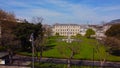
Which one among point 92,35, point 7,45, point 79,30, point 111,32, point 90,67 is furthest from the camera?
point 79,30

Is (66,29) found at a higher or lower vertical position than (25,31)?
higher

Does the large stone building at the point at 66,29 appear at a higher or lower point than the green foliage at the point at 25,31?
higher

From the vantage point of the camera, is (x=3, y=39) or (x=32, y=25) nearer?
(x=3, y=39)

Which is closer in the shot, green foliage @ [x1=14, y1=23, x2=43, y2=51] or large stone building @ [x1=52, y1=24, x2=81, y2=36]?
green foliage @ [x1=14, y1=23, x2=43, y2=51]

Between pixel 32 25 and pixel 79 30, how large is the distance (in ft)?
238

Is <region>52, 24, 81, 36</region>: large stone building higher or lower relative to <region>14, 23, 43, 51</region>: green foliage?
higher

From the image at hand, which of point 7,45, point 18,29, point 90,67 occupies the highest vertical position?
point 18,29

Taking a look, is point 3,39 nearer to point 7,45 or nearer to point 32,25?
point 7,45

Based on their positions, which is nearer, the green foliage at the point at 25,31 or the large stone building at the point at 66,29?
the green foliage at the point at 25,31

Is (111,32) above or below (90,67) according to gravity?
above

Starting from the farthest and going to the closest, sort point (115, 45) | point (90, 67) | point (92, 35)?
point (92, 35)
point (115, 45)
point (90, 67)

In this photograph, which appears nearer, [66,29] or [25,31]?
[25,31]

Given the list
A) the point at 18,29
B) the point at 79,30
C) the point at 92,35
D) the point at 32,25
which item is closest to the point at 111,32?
the point at 32,25

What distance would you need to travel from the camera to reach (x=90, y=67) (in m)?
18.9
